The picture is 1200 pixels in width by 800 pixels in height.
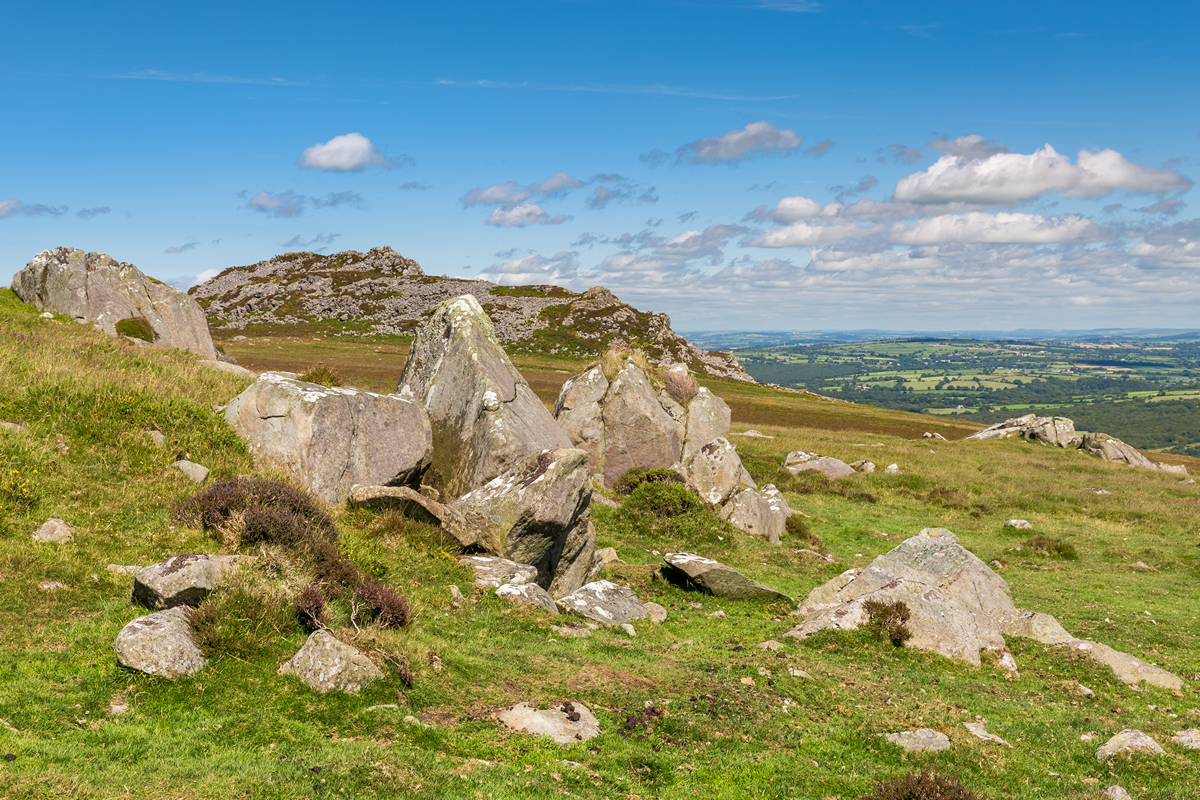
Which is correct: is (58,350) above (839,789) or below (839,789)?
above

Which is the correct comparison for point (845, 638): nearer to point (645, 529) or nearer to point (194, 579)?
point (645, 529)

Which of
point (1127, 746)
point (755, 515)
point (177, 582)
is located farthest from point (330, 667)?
point (755, 515)

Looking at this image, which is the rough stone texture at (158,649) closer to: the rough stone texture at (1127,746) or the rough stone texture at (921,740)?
the rough stone texture at (921,740)

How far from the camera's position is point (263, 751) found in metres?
8.83

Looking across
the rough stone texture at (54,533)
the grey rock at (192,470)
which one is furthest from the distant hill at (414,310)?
the rough stone texture at (54,533)

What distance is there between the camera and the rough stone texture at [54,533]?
1302 centimetres

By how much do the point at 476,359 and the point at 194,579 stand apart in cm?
1401

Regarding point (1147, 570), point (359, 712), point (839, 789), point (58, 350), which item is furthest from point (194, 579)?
point (1147, 570)

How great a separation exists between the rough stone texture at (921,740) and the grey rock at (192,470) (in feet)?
53.7

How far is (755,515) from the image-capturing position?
28750 mm

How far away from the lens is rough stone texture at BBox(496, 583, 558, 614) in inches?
637

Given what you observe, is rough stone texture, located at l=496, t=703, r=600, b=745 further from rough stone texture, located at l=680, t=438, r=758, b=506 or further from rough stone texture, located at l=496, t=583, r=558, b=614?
rough stone texture, located at l=680, t=438, r=758, b=506

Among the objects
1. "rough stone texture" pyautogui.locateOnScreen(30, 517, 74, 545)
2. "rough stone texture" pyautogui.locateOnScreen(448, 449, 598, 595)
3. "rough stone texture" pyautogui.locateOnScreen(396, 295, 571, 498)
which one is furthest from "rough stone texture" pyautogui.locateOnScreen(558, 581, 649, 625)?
"rough stone texture" pyautogui.locateOnScreen(30, 517, 74, 545)

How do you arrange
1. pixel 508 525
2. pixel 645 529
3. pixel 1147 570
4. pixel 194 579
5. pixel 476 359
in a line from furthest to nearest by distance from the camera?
pixel 1147 570, pixel 645 529, pixel 476 359, pixel 508 525, pixel 194 579
